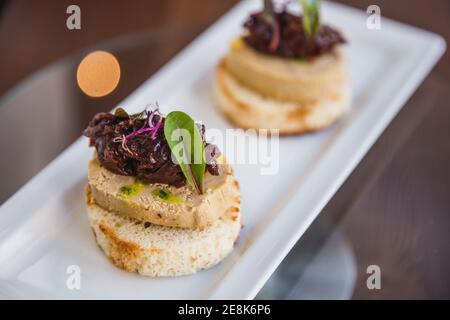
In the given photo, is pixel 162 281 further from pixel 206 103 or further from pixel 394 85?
pixel 394 85

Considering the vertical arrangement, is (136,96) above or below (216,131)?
above

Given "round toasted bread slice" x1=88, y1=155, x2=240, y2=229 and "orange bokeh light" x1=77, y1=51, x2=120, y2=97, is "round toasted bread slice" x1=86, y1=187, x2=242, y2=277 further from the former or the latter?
"orange bokeh light" x1=77, y1=51, x2=120, y2=97

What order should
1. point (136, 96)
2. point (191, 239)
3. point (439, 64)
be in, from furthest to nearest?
point (439, 64), point (136, 96), point (191, 239)

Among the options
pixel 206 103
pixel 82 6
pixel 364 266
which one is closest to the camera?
pixel 364 266

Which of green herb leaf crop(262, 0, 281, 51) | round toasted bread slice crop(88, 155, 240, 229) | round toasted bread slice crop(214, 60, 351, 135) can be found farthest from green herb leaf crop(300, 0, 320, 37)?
round toasted bread slice crop(88, 155, 240, 229)

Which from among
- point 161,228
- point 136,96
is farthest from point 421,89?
point 161,228

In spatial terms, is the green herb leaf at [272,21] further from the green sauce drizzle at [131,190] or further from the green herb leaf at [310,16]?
the green sauce drizzle at [131,190]

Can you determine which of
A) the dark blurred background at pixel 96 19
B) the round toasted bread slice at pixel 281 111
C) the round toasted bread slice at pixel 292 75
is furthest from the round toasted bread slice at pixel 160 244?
the dark blurred background at pixel 96 19

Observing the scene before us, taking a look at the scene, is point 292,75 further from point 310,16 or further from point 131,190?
point 131,190
